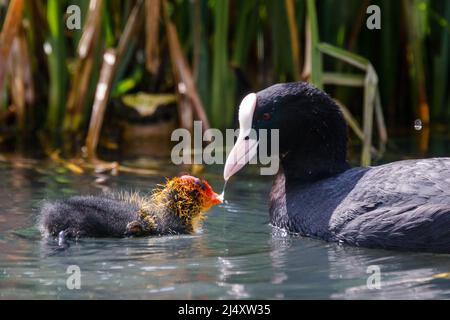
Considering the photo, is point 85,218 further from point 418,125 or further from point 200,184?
point 418,125

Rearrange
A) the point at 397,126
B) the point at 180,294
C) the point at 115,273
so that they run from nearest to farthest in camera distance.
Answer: the point at 180,294, the point at 115,273, the point at 397,126

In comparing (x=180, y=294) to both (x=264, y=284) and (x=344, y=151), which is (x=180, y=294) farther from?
(x=344, y=151)

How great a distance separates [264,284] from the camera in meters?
3.97

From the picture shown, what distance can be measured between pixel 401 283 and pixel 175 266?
96 centimetres

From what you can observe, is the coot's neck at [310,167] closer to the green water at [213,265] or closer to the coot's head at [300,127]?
the coot's head at [300,127]

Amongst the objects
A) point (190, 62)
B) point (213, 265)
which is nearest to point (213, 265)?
point (213, 265)

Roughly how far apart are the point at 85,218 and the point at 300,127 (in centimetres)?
129

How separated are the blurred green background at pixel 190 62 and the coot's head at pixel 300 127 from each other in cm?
155

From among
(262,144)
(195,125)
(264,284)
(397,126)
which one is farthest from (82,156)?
(264,284)

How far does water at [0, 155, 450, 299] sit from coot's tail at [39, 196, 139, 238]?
0.06m

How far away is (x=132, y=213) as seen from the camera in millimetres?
4965

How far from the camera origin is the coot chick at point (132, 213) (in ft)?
15.7

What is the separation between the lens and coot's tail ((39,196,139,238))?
188 inches

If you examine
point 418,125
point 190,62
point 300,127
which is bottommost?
point 418,125
